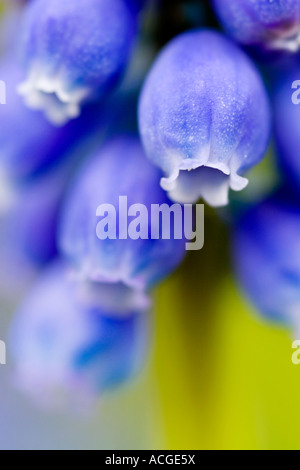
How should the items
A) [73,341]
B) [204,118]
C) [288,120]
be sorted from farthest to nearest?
[73,341], [288,120], [204,118]

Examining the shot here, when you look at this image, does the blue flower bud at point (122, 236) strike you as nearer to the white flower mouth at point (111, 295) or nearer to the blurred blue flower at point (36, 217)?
the white flower mouth at point (111, 295)

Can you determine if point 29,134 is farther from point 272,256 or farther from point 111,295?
point 272,256

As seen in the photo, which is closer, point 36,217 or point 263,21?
point 263,21

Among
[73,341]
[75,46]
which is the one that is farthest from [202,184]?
[73,341]

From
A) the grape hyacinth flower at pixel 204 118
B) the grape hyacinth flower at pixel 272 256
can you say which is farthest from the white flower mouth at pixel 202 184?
the grape hyacinth flower at pixel 272 256

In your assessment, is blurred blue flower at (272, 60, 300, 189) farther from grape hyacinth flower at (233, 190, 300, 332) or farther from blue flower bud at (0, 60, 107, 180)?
blue flower bud at (0, 60, 107, 180)

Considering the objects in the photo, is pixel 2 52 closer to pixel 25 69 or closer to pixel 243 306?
pixel 25 69

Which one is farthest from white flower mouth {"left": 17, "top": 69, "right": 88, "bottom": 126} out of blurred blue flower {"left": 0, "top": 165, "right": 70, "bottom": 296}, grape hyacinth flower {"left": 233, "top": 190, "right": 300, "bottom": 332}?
grape hyacinth flower {"left": 233, "top": 190, "right": 300, "bottom": 332}

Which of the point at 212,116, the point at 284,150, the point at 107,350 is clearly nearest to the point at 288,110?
the point at 284,150
